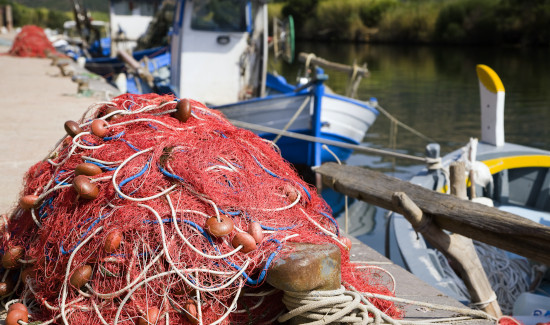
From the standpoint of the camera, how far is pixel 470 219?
3.23m

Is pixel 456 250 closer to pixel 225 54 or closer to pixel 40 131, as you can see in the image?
pixel 40 131

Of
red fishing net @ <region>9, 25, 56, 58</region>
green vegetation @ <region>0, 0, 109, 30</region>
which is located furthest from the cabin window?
green vegetation @ <region>0, 0, 109, 30</region>

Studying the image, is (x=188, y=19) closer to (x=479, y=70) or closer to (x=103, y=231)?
(x=479, y=70)

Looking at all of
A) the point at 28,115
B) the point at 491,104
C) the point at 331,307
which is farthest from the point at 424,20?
the point at 331,307

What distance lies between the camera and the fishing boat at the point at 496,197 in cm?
409

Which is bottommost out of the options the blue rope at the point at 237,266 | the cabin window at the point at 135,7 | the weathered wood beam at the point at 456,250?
the weathered wood beam at the point at 456,250

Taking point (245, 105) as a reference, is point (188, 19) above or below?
above

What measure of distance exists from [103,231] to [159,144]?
0.49 meters

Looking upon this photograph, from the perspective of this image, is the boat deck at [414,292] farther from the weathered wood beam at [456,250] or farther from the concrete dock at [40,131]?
the weathered wood beam at [456,250]

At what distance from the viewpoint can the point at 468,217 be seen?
3.25 metres

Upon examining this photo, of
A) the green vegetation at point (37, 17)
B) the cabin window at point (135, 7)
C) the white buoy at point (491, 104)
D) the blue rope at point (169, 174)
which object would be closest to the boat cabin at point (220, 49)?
the white buoy at point (491, 104)

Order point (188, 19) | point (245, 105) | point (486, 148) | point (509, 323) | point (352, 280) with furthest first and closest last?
1. point (188, 19)
2. point (245, 105)
3. point (486, 148)
4. point (509, 323)
5. point (352, 280)

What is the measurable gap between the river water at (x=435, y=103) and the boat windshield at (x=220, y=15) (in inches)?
139

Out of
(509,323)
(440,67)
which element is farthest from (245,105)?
(440,67)
